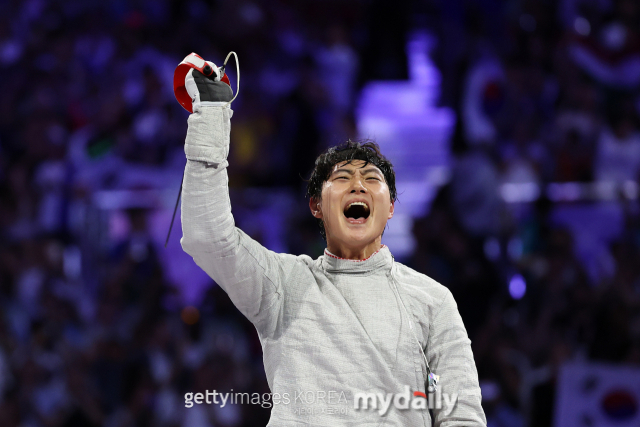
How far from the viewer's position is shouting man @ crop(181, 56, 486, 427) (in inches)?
72.6

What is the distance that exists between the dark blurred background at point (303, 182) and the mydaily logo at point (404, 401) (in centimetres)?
258

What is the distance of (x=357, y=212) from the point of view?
7.11 ft

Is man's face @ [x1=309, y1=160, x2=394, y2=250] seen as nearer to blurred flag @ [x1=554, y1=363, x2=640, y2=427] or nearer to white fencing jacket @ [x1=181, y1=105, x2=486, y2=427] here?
white fencing jacket @ [x1=181, y1=105, x2=486, y2=427]

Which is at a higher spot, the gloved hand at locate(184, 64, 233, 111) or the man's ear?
the gloved hand at locate(184, 64, 233, 111)

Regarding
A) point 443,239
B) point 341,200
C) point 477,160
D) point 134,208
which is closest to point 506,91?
point 477,160

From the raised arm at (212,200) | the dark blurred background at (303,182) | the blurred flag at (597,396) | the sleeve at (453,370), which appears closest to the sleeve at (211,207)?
the raised arm at (212,200)

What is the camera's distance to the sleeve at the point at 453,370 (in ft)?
6.15

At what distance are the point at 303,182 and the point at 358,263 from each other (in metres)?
3.66

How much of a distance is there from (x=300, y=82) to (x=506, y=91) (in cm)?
162

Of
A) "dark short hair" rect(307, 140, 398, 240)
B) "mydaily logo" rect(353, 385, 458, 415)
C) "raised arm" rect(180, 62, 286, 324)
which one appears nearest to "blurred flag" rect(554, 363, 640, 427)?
"dark short hair" rect(307, 140, 398, 240)

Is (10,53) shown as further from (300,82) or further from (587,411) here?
(587,411)

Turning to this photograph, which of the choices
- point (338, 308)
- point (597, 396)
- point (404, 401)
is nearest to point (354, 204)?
point (338, 308)

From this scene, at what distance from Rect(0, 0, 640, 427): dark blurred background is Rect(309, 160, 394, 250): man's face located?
255 centimetres

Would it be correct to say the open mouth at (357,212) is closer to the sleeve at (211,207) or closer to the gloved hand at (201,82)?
the sleeve at (211,207)
